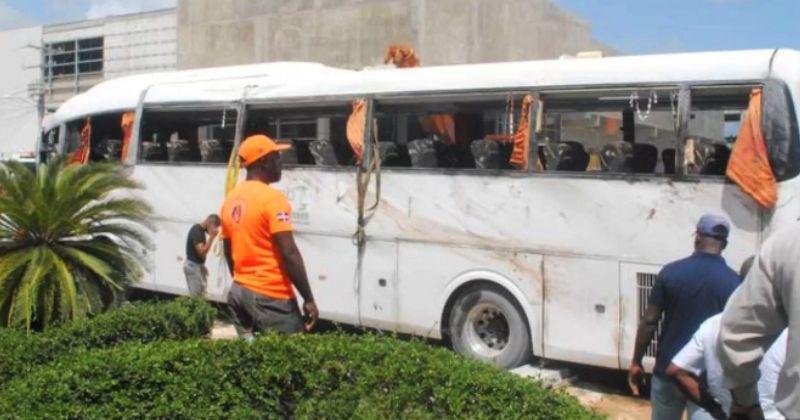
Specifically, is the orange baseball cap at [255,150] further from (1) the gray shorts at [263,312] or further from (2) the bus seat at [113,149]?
(2) the bus seat at [113,149]

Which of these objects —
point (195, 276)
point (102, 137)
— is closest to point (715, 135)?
point (195, 276)

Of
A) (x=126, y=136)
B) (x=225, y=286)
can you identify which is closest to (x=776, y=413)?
(x=225, y=286)

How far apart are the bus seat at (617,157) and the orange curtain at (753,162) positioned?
96 cm

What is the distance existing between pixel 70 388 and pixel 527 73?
5.51m

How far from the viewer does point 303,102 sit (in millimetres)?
10641

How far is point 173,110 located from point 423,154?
4158 mm

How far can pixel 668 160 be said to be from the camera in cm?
816

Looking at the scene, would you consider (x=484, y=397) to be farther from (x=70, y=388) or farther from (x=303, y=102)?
(x=303, y=102)

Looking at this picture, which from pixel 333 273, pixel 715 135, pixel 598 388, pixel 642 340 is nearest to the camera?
pixel 642 340

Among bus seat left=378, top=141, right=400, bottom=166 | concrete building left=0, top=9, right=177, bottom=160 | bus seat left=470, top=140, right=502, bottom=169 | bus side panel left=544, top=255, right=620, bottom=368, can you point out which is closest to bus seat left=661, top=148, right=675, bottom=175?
bus side panel left=544, top=255, right=620, bottom=368

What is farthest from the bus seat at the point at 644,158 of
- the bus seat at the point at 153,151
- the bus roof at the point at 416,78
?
the bus seat at the point at 153,151

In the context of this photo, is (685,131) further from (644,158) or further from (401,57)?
(401,57)

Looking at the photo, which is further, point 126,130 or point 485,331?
point 126,130

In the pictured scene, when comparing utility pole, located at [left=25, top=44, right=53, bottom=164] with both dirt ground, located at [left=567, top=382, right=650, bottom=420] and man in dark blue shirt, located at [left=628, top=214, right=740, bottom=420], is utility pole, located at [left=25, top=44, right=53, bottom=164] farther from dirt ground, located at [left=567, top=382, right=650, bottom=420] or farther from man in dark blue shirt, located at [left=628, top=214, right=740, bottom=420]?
man in dark blue shirt, located at [left=628, top=214, right=740, bottom=420]
